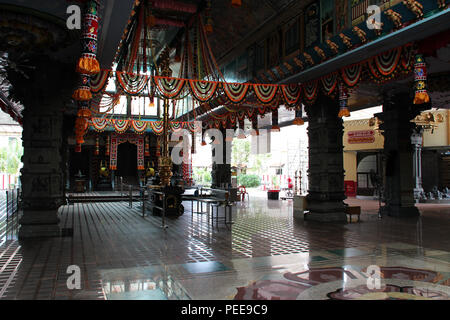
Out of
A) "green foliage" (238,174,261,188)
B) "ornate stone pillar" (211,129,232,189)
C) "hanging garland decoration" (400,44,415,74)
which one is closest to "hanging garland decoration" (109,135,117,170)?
"ornate stone pillar" (211,129,232,189)

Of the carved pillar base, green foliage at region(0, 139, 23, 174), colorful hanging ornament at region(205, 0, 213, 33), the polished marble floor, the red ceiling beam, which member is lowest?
the polished marble floor

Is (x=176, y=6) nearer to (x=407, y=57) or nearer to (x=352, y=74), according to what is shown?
(x=352, y=74)

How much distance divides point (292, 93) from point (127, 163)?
14.3m

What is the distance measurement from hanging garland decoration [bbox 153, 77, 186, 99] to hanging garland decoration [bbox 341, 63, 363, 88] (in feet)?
11.8

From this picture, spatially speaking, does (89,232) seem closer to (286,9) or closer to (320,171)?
(320,171)

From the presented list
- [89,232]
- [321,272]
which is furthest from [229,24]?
[321,272]

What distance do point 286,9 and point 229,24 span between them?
6.90ft

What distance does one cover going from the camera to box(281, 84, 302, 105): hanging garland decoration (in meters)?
9.05

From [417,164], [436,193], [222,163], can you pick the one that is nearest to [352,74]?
[222,163]

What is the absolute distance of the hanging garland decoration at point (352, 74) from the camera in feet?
24.0

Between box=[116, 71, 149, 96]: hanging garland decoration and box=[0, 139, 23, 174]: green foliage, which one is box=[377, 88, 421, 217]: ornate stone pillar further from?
box=[0, 139, 23, 174]: green foliage

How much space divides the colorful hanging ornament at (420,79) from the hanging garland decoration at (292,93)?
329 cm

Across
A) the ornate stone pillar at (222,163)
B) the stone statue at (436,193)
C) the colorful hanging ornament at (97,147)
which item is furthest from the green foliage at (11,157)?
the stone statue at (436,193)

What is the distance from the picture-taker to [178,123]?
17.3 m
